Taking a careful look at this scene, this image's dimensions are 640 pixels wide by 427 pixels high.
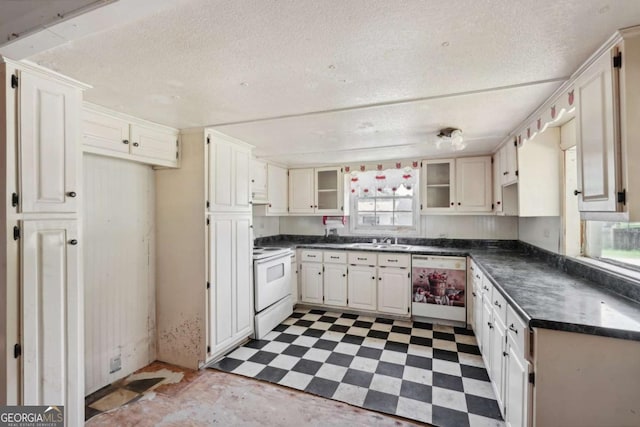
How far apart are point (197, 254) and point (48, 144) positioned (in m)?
1.31

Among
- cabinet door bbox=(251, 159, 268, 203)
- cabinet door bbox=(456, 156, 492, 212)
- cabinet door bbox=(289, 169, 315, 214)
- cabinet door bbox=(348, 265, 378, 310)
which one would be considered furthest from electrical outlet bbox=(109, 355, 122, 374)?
cabinet door bbox=(456, 156, 492, 212)

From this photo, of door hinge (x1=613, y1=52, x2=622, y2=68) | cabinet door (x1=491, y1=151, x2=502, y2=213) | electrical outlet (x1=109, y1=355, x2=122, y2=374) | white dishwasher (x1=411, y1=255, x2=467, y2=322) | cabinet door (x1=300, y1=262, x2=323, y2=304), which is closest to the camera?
door hinge (x1=613, y1=52, x2=622, y2=68)

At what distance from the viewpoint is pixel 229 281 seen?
279 cm

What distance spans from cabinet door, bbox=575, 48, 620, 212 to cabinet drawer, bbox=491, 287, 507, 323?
69cm

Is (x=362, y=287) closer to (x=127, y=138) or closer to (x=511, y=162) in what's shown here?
(x=511, y=162)

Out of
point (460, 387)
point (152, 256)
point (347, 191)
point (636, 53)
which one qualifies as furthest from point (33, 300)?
point (347, 191)

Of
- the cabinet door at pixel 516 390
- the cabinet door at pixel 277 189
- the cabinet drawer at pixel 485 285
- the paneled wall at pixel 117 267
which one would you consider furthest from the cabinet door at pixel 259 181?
the cabinet door at pixel 516 390

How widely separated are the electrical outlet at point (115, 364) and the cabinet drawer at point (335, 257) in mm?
2421

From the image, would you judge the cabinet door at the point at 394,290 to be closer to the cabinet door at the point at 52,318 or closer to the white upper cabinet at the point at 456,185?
the white upper cabinet at the point at 456,185

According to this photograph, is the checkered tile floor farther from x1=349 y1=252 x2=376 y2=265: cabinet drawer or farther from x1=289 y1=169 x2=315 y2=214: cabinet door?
x1=289 y1=169 x2=315 y2=214: cabinet door

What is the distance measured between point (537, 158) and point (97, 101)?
3.46 meters

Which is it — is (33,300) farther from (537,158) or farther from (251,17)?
(537,158)

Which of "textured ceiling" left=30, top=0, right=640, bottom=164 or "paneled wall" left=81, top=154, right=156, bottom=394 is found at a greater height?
"textured ceiling" left=30, top=0, right=640, bottom=164

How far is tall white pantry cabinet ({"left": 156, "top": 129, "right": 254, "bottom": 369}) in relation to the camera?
255 centimetres
